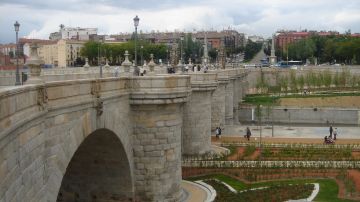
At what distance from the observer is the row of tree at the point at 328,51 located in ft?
365

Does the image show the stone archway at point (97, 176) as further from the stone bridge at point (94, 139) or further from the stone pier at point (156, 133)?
the stone pier at point (156, 133)

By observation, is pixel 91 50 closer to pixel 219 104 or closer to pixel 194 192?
pixel 219 104

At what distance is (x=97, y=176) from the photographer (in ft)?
72.9

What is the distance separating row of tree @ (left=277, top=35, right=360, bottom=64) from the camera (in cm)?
11112

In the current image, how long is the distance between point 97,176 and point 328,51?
4276 inches

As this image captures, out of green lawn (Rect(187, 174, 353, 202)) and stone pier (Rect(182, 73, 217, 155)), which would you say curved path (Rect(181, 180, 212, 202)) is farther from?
stone pier (Rect(182, 73, 217, 155))

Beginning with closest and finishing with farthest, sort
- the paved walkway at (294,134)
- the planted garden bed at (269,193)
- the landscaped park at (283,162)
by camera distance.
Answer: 1. the planted garden bed at (269,193)
2. the landscaped park at (283,162)
3. the paved walkway at (294,134)

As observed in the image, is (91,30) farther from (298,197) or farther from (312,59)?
(298,197)

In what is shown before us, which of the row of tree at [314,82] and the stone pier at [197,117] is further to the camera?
the row of tree at [314,82]

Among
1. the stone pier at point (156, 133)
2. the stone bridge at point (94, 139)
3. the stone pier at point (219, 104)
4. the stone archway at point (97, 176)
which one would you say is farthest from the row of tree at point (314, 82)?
the stone archway at point (97, 176)

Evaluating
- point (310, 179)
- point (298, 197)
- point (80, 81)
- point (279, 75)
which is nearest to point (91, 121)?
point (80, 81)

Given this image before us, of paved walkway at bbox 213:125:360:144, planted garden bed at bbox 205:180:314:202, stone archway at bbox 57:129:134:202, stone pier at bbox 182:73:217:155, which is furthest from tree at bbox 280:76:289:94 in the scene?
stone archway at bbox 57:129:134:202

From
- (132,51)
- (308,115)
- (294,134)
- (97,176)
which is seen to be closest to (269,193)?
(97,176)

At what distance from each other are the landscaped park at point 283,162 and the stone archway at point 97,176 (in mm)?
4794
